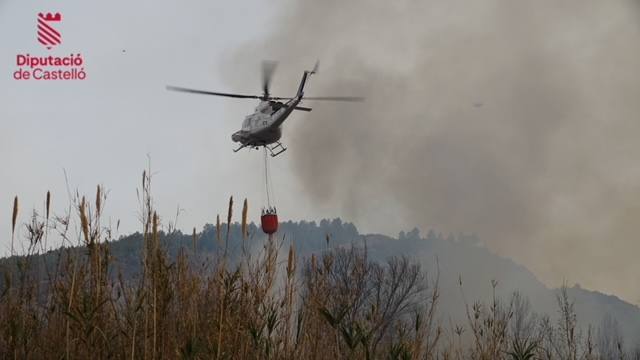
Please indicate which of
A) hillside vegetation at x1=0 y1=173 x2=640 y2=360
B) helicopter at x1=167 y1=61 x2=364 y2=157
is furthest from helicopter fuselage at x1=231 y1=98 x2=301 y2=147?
hillside vegetation at x1=0 y1=173 x2=640 y2=360

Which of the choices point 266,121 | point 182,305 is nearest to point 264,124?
point 266,121

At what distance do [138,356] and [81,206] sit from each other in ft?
3.33

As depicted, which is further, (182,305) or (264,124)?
(264,124)

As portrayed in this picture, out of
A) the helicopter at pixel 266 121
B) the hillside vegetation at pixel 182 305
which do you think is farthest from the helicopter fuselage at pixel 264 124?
the hillside vegetation at pixel 182 305

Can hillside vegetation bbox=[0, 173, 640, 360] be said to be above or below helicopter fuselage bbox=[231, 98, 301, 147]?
below

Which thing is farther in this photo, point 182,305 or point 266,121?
point 266,121

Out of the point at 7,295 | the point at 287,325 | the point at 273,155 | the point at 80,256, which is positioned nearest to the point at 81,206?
the point at 80,256

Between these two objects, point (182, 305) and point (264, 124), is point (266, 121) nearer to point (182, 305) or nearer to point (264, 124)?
point (264, 124)

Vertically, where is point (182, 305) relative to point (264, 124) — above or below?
below

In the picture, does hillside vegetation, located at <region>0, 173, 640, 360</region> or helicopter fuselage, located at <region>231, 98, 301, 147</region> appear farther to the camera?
helicopter fuselage, located at <region>231, 98, 301, 147</region>

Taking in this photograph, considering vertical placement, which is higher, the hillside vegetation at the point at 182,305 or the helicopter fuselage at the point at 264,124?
the helicopter fuselage at the point at 264,124

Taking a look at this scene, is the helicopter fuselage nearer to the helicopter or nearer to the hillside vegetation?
the helicopter

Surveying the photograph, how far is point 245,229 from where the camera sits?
4.20 metres

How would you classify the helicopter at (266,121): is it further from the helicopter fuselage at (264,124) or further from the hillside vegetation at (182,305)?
the hillside vegetation at (182,305)
